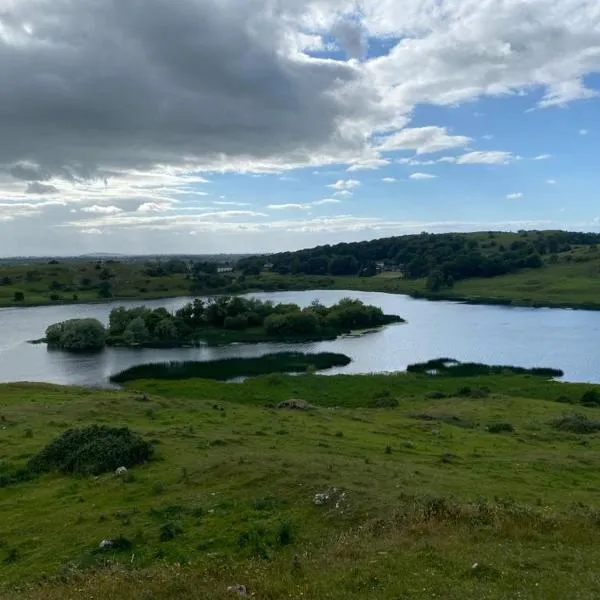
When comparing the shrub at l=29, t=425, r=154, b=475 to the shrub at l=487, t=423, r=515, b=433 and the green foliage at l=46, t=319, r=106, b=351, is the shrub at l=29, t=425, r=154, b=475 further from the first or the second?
the green foliage at l=46, t=319, r=106, b=351

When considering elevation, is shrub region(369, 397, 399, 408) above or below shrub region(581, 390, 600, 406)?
above

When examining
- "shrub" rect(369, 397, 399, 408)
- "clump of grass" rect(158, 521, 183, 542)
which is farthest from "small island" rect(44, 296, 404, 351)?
"clump of grass" rect(158, 521, 183, 542)

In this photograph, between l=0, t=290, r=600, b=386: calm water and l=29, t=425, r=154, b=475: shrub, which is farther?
l=0, t=290, r=600, b=386: calm water

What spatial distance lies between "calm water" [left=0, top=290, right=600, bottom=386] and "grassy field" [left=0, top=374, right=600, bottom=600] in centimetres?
5133

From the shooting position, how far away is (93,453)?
24828 millimetres

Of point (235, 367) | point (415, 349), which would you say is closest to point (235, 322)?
point (235, 367)

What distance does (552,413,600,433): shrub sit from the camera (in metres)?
40.8

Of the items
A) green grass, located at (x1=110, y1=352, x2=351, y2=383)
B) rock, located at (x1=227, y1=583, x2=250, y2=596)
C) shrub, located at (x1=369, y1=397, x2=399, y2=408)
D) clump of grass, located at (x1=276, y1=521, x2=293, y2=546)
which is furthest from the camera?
green grass, located at (x1=110, y1=352, x2=351, y2=383)

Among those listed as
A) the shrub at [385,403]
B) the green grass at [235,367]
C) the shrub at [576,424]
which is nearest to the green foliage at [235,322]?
the green grass at [235,367]

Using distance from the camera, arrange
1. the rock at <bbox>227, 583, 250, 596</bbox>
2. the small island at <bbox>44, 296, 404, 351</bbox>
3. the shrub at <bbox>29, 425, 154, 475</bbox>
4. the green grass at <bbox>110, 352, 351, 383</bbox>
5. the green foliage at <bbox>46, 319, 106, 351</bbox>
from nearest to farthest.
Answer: the rock at <bbox>227, 583, 250, 596</bbox>, the shrub at <bbox>29, 425, 154, 475</bbox>, the green grass at <bbox>110, 352, 351, 383</bbox>, the green foliage at <bbox>46, 319, 106, 351</bbox>, the small island at <bbox>44, 296, 404, 351</bbox>

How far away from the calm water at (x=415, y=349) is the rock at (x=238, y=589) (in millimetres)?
73204

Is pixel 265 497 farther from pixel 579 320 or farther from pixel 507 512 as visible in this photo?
pixel 579 320

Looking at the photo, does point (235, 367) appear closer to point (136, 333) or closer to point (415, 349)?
point (415, 349)

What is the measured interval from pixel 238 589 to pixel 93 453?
1490cm
